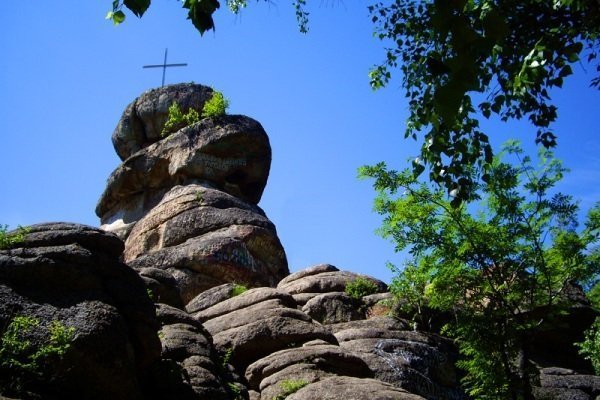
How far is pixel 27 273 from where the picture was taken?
7.95 meters

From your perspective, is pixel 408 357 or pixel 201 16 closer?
pixel 201 16

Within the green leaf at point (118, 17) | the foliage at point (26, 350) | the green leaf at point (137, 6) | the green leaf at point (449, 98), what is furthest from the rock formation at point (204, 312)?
the green leaf at point (449, 98)

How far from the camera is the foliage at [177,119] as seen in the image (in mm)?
24852

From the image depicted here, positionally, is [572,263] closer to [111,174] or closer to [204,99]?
[204,99]

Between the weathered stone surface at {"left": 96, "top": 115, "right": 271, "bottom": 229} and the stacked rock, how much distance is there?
40 mm

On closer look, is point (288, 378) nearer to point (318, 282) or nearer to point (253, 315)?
point (253, 315)

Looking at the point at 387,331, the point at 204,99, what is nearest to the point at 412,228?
the point at 387,331

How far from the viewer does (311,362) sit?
1044 cm

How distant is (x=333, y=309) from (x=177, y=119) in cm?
1330

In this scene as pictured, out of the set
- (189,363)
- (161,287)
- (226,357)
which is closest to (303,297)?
(161,287)

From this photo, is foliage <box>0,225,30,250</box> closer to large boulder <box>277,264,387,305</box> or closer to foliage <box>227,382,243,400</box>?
foliage <box>227,382,243,400</box>

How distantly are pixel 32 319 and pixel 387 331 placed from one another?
819 cm

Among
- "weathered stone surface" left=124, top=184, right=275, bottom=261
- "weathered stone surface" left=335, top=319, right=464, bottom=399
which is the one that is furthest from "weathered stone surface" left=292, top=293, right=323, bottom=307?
"weathered stone surface" left=124, top=184, right=275, bottom=261

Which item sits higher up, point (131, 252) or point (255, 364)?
point (131, 252)
